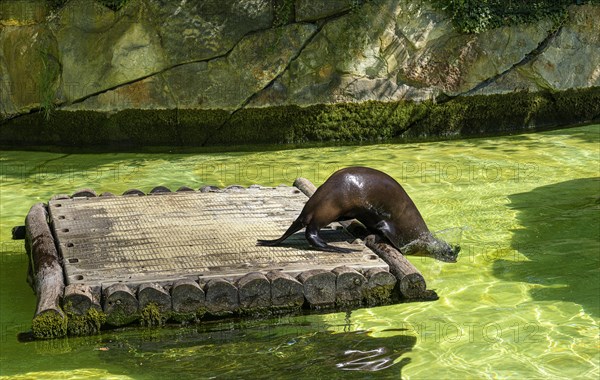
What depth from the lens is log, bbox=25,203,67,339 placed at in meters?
6.79

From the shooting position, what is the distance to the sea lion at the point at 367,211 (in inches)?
317

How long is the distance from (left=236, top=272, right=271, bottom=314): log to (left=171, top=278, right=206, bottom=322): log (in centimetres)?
28

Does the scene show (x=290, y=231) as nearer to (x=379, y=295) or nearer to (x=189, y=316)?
(x=379, y=295)

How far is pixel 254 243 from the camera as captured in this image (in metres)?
8.12

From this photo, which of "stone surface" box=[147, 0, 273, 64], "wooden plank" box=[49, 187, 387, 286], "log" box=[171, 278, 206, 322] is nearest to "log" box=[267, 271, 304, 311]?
"wooden plank" box=[49, 187, 387, 286]

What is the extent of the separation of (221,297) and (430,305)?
1.65 m

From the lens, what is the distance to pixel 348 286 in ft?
24.6

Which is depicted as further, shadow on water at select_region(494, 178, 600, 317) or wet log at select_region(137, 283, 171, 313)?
shadow on water at select_region(494, 178, 600, 317)

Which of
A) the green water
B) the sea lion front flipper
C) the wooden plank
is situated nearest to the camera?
the green water

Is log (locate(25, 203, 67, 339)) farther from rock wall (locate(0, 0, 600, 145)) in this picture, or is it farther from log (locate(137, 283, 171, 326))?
rock wall (locate(0, 0, 600, 145))

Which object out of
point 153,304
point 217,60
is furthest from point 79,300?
point 217,60

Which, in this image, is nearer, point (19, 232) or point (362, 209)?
point (362, 209)

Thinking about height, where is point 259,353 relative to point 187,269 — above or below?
below

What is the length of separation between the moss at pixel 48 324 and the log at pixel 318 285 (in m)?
1.74
